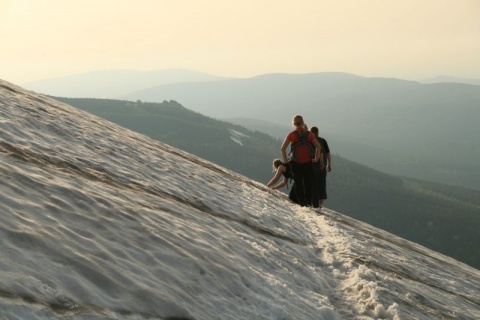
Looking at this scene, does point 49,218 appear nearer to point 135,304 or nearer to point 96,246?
point 96,246

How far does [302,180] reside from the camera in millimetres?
18578

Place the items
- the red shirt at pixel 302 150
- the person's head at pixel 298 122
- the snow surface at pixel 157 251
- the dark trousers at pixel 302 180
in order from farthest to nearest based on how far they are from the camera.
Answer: the dark trousers at pixel 302 180
the red shirt at pixel 302 150
the person's head at pixel 298 122
the snow surface at pixel 157 251

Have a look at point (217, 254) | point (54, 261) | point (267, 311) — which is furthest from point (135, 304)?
point (217, 254)

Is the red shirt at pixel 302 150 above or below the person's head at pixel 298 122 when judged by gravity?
below

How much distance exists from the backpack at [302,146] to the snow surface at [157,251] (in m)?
3.90

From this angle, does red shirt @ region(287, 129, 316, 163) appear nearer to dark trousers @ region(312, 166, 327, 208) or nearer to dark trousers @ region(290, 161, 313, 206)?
dark trousers @ region(290, 161, 313, 206)

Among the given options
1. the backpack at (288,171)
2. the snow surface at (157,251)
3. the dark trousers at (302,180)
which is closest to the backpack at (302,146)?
the dark trousers at (302,180)

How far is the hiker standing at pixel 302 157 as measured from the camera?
17.8 metres

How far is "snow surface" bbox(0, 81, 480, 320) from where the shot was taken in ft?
17.7

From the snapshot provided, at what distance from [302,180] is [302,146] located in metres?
1.23

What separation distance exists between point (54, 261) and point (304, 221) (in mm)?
10049

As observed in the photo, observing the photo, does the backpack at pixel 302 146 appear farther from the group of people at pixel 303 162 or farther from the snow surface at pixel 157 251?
the snow surface at pixel 157 251

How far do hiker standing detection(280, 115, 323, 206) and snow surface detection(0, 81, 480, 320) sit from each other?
383 centimetres

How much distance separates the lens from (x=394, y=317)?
26.8 feet
